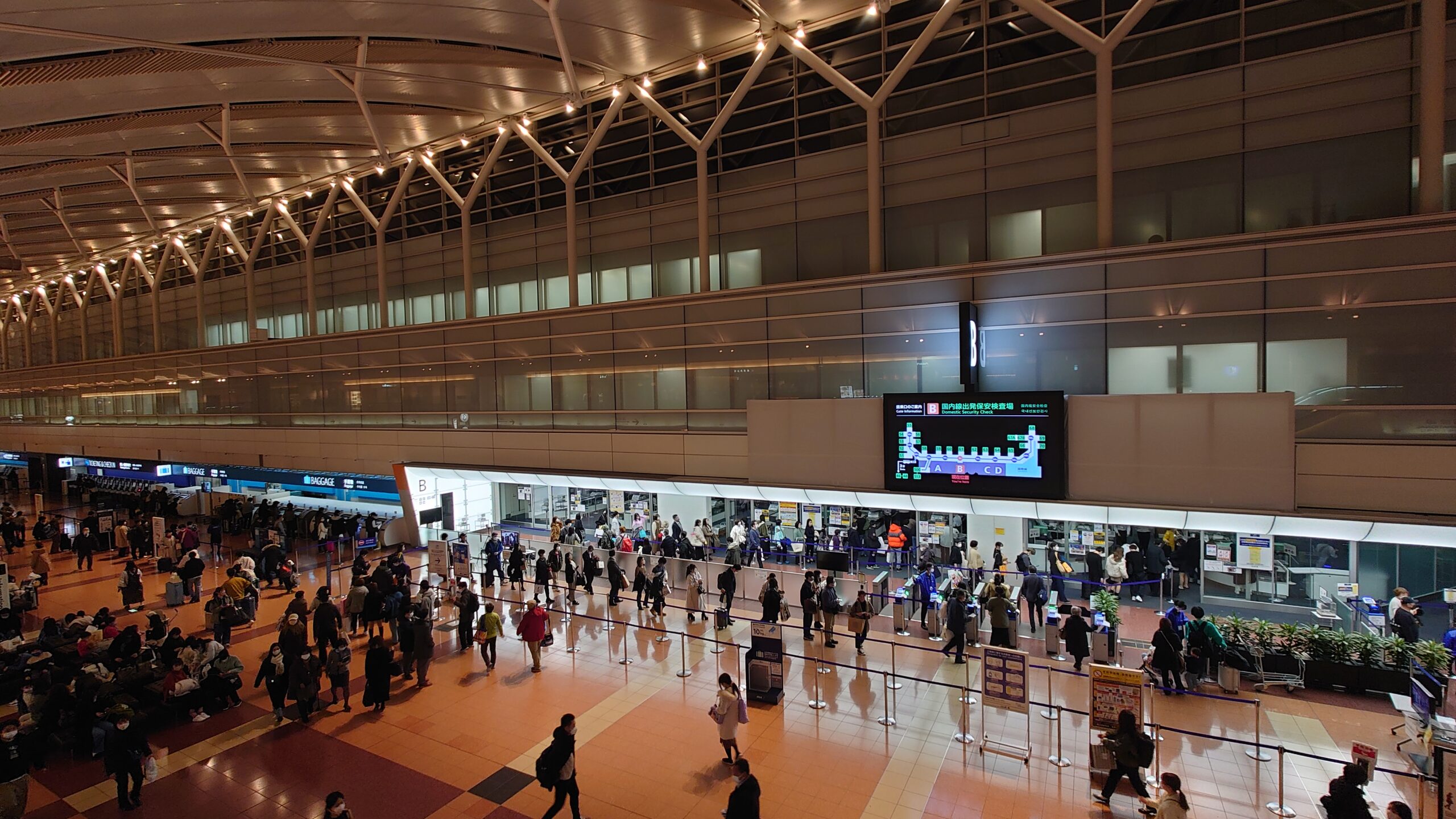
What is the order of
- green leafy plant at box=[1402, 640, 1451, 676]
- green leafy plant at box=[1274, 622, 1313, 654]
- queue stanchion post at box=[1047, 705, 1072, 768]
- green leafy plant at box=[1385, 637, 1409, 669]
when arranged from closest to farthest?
queue stanchion post at box=[1047, 705, 1072, 768], green leafy plant at box=[1402, 640, 1451, 676], green leafy plant at box=[1385, 637, 1409, 669], green leafy plant at box=[1274, 622, 1313, 654]

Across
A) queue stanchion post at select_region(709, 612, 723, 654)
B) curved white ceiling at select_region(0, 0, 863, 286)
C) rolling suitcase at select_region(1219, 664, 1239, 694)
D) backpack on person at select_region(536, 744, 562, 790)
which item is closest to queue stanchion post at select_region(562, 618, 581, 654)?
queue stanchion post at select_region(709, 612, 723, 654)

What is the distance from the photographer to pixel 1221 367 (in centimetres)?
1241

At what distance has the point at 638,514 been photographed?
23578 mm

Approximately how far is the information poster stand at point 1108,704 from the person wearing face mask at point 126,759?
12198mm

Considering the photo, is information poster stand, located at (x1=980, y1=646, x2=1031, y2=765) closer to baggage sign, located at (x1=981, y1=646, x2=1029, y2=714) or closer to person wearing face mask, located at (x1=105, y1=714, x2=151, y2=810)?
baggage sign, located at (x1=981, y1=646, x2=1029, y2=714)

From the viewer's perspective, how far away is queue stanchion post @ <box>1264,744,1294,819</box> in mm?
7770

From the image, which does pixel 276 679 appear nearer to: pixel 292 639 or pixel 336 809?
pixel 292 639

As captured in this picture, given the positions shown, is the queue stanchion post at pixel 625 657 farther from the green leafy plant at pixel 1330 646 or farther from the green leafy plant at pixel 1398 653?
the green leafy plant at pixel 1398 653

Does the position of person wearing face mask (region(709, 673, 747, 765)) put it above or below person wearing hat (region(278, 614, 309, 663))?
below

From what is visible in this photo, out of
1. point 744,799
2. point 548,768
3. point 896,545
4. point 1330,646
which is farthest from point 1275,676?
point 548,768

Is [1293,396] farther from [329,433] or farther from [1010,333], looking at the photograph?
[329,433]

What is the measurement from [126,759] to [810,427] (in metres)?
12.7

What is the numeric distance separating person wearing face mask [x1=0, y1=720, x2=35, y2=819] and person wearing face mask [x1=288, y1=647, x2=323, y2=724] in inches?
117

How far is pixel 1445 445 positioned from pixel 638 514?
63.7 ft
